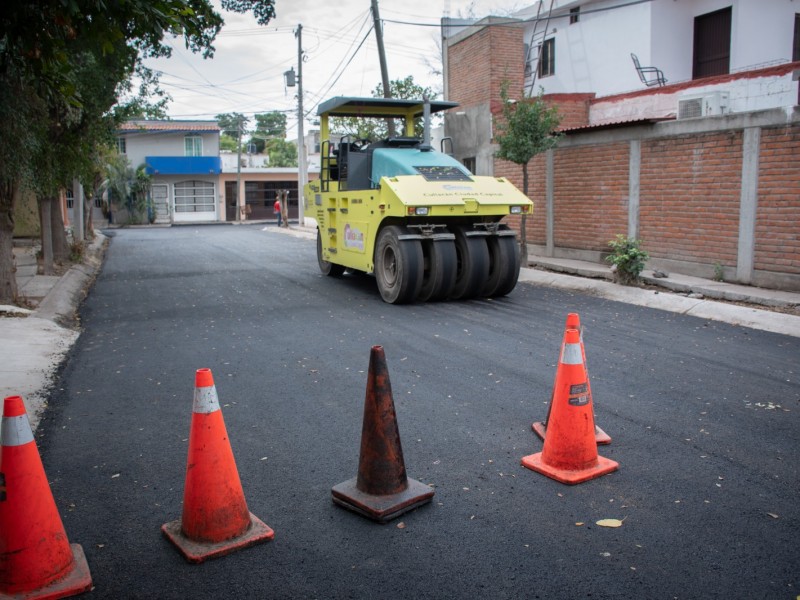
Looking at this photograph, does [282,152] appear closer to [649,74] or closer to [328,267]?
[649,74]

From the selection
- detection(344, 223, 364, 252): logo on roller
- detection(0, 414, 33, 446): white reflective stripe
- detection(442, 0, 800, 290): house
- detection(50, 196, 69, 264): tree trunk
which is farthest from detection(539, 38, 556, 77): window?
detection(0, 414, 33, 446): white reflective stripe

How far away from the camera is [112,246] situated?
82.1 ft

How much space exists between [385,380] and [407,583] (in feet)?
3.63

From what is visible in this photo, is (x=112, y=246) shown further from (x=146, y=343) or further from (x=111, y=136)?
(x=146, y=343)

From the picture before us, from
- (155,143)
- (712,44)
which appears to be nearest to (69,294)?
(712,44)

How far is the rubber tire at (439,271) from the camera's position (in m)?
10.4

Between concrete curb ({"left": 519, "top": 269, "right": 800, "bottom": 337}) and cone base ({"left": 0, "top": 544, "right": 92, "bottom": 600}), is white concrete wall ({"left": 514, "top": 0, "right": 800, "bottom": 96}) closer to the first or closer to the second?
concrete curb ({"left": 519, "top": 269, "right": 800, "bottom": 337})

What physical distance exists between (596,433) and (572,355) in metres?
0.81

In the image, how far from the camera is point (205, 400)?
348cm

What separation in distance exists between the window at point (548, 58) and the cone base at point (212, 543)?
79.9 feet

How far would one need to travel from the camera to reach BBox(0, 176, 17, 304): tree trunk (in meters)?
10.2

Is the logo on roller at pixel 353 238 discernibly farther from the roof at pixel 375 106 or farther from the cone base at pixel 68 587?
the cone base at pixel 68 587

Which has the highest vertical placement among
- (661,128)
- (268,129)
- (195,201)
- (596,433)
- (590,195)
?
(268,129)

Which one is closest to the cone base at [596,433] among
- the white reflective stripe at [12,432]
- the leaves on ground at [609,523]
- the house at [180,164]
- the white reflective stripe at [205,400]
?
the leaves on ground at [609,523]
